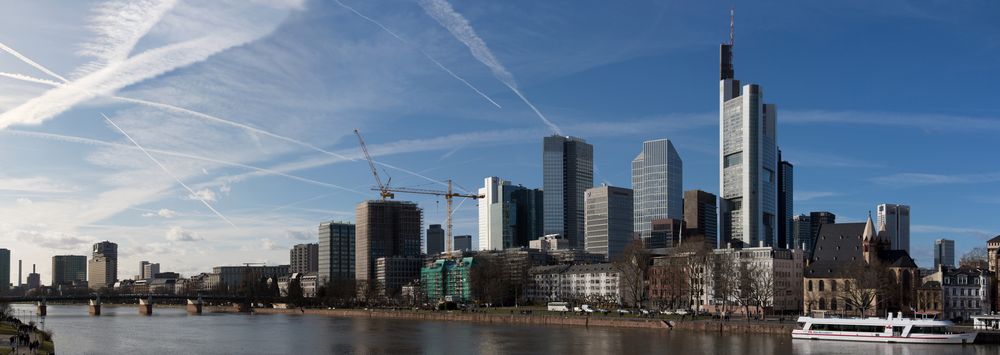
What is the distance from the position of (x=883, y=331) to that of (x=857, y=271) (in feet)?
118

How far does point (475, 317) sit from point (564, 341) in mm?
62393

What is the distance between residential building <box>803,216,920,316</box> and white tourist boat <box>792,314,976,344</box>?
2665 cm

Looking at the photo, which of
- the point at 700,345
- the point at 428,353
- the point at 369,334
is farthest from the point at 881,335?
the point at 369,334

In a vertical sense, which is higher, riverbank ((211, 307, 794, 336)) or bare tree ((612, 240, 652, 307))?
bare tree ((612, 240, 652, 307))

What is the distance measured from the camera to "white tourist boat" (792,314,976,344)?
4141 inches

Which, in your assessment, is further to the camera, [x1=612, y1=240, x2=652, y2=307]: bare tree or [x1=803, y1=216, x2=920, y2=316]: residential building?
[x1=612, y1=240, x2=652, y2=307]: bare tree

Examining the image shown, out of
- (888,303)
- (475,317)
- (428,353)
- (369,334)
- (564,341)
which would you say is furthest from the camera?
(475,317)

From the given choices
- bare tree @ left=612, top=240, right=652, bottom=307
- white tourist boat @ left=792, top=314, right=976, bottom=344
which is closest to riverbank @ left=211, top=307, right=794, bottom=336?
white tourist boat @ left=792, top=314, right=976, bottom=344

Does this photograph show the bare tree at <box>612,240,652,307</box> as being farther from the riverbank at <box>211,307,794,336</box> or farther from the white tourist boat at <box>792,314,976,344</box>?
the white tourist boat at <box>792,314,976,344</box>

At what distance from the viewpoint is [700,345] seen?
342 feet

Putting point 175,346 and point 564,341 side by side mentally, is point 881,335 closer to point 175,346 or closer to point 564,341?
point 564,341

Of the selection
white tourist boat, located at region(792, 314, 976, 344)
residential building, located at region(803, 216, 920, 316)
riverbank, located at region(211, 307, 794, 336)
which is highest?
residential building, located at region(803, 216, 920, 316)

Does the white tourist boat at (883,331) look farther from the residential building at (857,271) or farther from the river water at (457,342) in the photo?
the residential building at (857,271)

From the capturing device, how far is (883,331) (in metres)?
110
